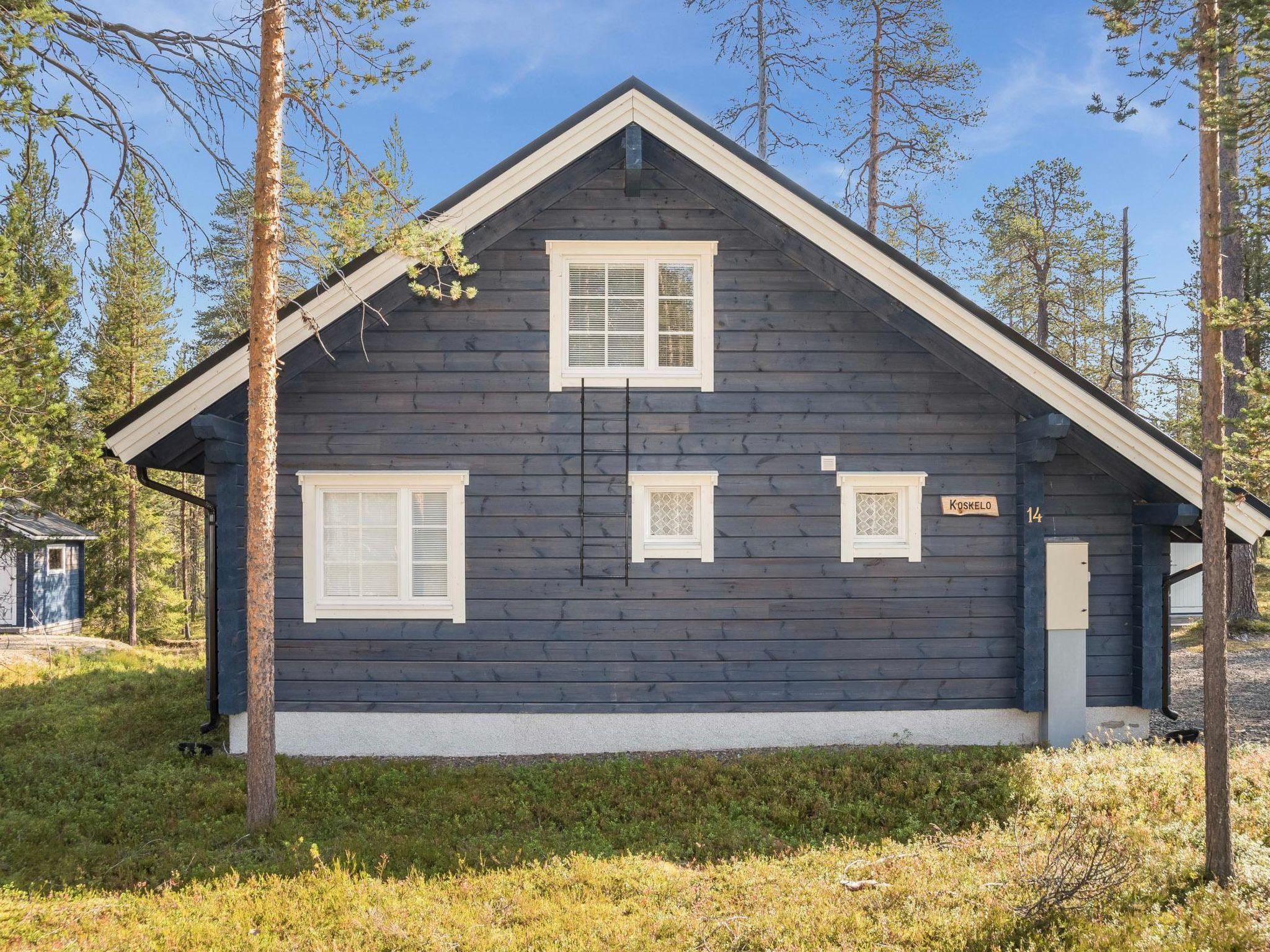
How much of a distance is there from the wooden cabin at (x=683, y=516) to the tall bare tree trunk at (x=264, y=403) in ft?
6.21

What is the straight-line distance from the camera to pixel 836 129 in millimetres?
17359

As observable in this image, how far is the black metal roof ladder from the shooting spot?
314 inches

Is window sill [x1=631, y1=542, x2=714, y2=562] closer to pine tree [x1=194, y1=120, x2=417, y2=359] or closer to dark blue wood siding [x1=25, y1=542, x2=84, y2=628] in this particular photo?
pine tree [x1=194, y1=120, x2=417, y2=359]

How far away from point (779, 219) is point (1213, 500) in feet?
15.2

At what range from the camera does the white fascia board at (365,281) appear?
748 centimetres

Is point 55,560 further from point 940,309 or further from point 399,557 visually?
point 940,309

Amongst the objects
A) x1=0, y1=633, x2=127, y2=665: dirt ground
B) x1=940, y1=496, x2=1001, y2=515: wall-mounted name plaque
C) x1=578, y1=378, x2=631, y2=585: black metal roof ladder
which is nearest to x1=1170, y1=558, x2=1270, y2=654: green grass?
x1=940, y1=496, x2=1001, y2=515: wall-mounted name plaque

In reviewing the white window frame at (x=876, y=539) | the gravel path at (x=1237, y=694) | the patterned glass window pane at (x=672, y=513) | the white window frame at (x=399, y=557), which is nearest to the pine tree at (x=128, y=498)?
the white window frame at (x=399, y=557)

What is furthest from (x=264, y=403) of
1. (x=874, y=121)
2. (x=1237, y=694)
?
(x=874, y=121)

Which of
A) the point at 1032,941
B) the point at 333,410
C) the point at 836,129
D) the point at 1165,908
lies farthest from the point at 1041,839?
the point at 836,129

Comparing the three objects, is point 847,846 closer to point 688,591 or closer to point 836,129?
point 688,591

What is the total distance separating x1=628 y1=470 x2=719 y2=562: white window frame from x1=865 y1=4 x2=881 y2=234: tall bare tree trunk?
38.6ft

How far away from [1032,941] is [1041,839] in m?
1.38

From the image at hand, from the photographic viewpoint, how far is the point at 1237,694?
10.8 m
